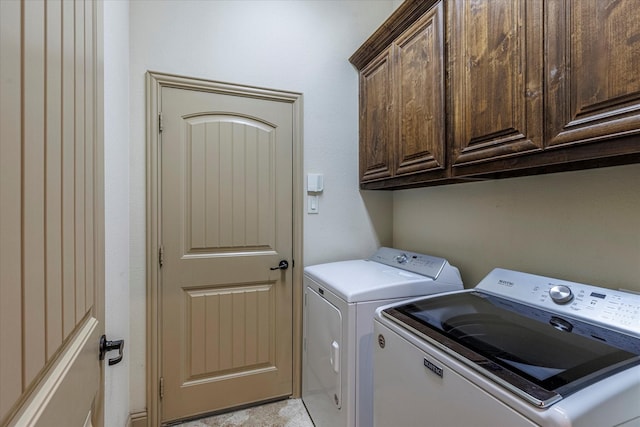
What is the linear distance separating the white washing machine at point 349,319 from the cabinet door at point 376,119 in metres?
0.61

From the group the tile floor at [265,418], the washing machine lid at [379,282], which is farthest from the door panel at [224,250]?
the washing machine lid at [379,282]

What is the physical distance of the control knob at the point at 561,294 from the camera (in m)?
1.12

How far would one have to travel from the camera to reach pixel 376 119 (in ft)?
6.68

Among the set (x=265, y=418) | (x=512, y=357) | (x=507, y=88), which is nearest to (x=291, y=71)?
(x=507, y=88)

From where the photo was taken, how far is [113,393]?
4.53 ft

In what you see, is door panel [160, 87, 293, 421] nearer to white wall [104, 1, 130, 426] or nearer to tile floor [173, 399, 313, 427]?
tile floor [173, 399, 313, 427]

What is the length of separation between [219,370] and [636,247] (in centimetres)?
221

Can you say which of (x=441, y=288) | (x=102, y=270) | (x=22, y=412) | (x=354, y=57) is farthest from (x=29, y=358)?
(x=354, y=57)

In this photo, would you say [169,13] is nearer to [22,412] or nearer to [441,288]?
[22,412]

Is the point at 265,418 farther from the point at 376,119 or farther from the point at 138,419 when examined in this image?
the point at 376,119

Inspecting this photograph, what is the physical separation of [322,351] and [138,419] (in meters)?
1.18

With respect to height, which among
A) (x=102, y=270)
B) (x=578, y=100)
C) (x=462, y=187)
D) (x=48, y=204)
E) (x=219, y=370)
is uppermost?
(x=578, y=100)

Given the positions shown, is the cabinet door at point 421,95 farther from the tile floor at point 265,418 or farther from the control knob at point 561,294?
the tile floor at point 265,418

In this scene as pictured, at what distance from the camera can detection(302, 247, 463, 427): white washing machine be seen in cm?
145
